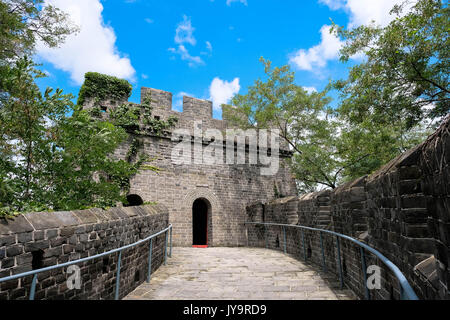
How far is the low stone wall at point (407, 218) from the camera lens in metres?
1.84

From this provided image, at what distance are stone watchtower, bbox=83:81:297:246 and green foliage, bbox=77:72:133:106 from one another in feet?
0.87

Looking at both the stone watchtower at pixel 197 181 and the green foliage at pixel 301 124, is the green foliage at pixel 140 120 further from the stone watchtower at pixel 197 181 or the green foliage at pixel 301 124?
the green foliage at pixel 301 124

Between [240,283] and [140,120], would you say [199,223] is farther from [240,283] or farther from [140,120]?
[240,283]

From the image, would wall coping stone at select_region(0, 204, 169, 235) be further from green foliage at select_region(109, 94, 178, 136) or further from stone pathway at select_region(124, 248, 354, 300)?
green foliage at select_region(109, 94, 178, 136)

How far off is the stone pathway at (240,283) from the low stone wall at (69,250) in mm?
535

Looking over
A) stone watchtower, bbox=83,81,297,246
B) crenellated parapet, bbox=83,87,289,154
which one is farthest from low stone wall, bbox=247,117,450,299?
crenellated parapet, bbox=83,87,289,154

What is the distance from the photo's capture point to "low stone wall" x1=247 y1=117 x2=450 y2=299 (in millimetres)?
1837

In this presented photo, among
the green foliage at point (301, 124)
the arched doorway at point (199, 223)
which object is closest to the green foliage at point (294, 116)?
the green foliage at point (301, 124)

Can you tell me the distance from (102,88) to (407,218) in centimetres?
1340

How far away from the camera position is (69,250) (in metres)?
3.53

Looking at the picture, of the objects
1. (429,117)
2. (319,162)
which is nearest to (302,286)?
(429,117)

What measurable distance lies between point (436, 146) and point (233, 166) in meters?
13.9

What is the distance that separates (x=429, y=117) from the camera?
950cm

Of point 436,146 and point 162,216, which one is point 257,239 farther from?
point 436,146
